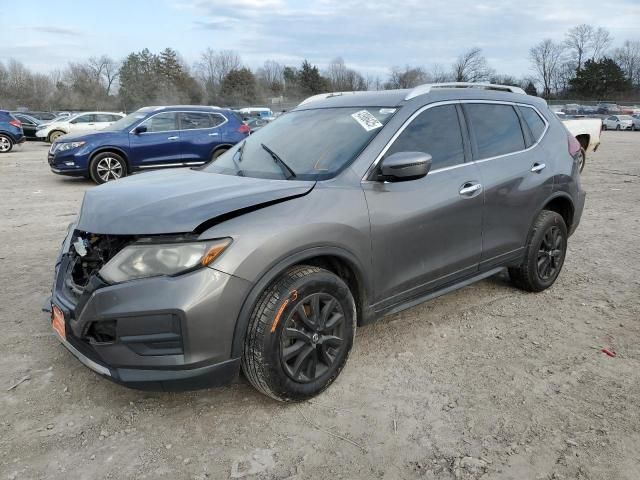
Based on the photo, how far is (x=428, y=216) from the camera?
130 inches

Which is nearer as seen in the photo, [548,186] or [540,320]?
[540,320]

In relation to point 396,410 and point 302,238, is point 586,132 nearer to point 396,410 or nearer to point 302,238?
point 396,410

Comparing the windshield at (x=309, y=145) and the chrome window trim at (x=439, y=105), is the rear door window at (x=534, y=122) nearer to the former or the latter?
the chrome window trim at (x=439, y=105)

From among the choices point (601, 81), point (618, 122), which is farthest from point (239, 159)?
point (601, 81)

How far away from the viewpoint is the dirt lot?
2.42m

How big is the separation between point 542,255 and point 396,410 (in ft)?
7.69

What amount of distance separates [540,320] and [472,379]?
118 centimetres

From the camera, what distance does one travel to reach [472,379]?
3145mm

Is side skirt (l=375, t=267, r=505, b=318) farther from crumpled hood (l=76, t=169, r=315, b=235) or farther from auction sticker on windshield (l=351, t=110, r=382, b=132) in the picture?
auction sticker on windshield (l=351, t=110, r=382, b=132)

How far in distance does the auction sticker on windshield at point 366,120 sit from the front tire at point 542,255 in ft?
5.88

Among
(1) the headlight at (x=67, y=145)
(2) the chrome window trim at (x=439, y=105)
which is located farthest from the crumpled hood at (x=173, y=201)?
(1) the headlight at (x=67, y=145)

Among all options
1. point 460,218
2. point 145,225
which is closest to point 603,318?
point 460,218

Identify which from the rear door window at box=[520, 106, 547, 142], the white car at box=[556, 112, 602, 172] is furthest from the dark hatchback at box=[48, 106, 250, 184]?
the rear door window at box=[520, 106, 547, 142]

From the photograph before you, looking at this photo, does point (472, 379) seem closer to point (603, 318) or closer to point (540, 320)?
point (540, 320)
